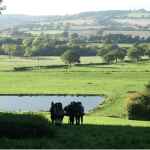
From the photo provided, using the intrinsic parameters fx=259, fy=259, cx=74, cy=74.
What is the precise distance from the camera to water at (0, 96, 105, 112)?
54344mm

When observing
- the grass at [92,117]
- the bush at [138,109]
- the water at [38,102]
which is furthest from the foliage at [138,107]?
the water at [38,102]

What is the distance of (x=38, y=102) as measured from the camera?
59375 millimetres

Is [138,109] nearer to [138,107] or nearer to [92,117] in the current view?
[138,107]

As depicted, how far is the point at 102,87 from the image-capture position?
78125 millimetres

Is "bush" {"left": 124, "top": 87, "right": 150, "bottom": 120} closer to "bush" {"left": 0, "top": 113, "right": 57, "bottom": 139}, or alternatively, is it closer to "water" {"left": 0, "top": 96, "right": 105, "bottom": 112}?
"water" {"left": 0, "top": 96, "right": 105, "bottom": 112}

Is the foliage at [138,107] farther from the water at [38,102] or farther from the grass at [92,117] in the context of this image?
the water at [38,102]

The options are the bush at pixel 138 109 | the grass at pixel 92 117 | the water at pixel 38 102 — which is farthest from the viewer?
the water at pixel 38 102

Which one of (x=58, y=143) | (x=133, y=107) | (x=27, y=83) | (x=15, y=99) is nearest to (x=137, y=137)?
(x=58, y=143)

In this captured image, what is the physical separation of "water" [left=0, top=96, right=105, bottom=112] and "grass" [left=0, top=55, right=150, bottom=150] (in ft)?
11.5

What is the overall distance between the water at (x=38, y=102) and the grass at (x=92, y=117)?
3501 millimetres

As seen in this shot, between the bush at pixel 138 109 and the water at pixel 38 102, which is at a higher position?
the bush at pixel 138 109

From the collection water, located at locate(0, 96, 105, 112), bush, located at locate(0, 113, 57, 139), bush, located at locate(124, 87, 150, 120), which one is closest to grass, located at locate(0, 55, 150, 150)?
bush, located at locate(0, 113, 57, 139)

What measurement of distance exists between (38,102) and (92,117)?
30950mm

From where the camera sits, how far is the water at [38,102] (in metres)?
54.3
